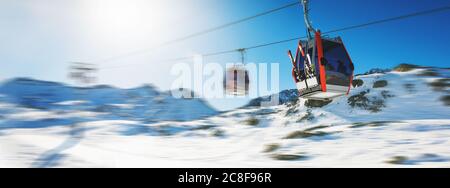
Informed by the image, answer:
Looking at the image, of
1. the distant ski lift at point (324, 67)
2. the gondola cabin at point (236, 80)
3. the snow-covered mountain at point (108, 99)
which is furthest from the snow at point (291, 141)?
the snow-covered mountain at point (108, 99)

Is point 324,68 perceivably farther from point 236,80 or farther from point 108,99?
point 108,99

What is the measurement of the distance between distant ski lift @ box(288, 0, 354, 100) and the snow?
2442 millimetres

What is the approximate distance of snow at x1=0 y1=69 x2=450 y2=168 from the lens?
403 inches

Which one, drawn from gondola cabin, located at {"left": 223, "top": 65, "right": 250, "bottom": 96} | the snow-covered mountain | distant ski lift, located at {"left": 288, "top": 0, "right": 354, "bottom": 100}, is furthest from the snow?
the snow-covered mountain

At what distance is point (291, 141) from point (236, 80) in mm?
4385

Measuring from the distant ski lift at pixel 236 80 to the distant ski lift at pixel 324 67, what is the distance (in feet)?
15.4

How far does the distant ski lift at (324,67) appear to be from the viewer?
12.9 meters

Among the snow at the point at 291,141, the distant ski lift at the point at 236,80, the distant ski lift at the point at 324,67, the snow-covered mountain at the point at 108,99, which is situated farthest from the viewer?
the snow-covered mountain at the point at 108,99

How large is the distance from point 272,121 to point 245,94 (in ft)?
77.9

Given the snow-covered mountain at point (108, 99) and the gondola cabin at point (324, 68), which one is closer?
the gondola cabin at point (324, 68)

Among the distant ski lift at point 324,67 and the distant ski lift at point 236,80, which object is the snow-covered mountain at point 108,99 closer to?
the distant ski lift at point 236,80

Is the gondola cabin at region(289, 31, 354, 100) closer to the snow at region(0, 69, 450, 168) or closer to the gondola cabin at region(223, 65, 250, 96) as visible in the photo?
the snow at region(0, 69, 450, 168)

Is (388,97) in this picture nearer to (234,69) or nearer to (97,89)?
(234,69)
